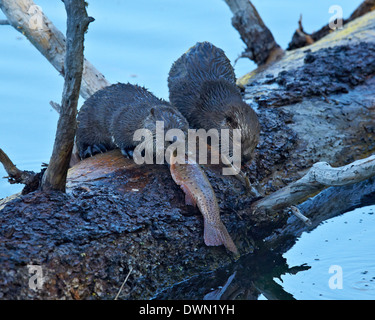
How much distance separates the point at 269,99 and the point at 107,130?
151cm

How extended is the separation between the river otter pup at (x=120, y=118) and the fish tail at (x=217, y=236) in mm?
837

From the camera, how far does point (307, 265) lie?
3350 mm

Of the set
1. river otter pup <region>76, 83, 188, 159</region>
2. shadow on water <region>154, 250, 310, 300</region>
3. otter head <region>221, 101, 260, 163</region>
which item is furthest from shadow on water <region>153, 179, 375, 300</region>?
river otter pup <region>76, 83, 188, 159</region>

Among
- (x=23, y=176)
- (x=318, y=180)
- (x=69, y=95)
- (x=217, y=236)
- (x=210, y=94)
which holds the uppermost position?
(x=210, y=94)

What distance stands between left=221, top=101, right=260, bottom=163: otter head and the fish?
31.4 inches

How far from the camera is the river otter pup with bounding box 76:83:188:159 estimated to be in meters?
3.66

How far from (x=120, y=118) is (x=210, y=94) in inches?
39.2

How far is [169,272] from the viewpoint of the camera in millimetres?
2934

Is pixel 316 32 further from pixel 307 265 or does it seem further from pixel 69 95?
pixel 69 95

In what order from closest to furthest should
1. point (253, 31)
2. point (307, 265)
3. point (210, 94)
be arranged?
point (307, 265)
point (210, 94)
point (253, 31)

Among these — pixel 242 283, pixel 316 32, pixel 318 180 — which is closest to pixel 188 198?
pixel 242 283

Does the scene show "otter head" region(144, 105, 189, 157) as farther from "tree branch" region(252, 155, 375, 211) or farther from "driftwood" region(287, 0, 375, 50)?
"driftwood" region(287, 0, 375, 50)

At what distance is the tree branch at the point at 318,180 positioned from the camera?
2.99 metres
